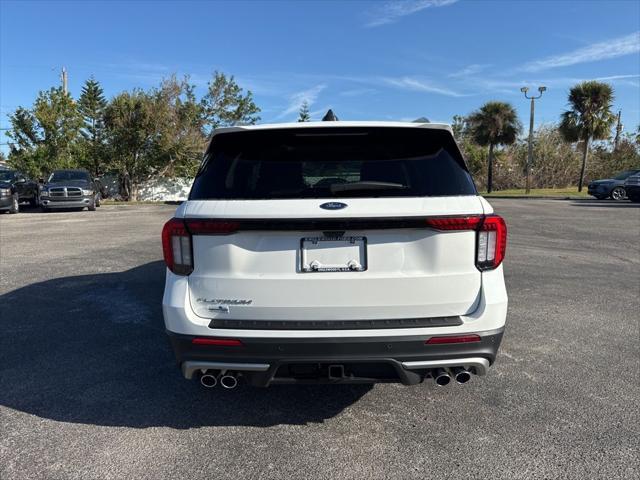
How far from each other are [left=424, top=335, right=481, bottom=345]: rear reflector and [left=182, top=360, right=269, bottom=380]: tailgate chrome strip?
3.00ft

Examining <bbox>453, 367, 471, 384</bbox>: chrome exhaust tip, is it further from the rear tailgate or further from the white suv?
the rear tailgate

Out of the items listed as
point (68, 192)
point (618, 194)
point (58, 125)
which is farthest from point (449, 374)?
point (58, 125)

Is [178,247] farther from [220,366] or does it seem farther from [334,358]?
[334,358]

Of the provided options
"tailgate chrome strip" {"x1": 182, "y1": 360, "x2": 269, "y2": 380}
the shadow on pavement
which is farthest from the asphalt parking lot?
"tailgate chrome strip" {"x1": 182, "y1": 360, "x2": 269, "y2": 380}

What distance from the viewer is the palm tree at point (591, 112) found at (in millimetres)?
35250

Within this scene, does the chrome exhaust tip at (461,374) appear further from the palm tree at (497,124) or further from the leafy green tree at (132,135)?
the palm tree at (497,124)

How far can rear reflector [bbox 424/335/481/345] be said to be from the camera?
2.68 meters

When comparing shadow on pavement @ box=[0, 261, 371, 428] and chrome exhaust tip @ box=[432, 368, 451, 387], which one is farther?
shadow on pavement @ box=[0, 261, 371, 428]

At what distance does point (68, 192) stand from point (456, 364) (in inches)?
864

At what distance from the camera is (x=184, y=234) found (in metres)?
2.75

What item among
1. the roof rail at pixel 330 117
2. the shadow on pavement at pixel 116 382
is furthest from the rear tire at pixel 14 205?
the roof rail at pixel 330 117

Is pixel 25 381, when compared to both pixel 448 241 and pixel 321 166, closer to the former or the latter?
pixel 321 166

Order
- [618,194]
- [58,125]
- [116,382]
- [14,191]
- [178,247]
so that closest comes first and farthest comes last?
[178,247] < [116,382] < [14,191] < [618,194] < [58,125]

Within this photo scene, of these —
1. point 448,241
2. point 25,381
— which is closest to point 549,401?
point 448,241
